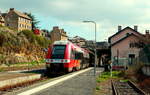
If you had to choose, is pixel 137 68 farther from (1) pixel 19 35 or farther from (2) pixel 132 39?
(1) pixel 19 35

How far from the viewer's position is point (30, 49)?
66188 mm

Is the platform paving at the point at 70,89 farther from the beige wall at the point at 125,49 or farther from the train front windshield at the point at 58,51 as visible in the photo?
the beige wall at the point at 125,49

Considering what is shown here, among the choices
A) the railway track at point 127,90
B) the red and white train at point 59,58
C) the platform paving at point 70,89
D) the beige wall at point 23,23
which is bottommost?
the railway track at point 127,90

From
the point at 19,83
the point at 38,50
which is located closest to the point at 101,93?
the point at 19,83

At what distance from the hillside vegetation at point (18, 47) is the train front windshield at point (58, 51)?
61.1 ft

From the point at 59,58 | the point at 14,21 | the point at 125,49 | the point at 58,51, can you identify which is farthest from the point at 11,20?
the point at 59,58

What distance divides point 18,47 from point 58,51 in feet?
99.1

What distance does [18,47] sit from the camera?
199 feet

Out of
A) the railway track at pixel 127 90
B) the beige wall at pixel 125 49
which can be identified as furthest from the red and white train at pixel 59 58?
the beige wall at pixel 125 49

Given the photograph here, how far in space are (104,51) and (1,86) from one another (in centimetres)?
6269

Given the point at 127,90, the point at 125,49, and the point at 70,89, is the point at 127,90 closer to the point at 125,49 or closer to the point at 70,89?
the point at 70,89

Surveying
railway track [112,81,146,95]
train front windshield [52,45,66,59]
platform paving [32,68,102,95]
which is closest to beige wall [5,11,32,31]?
train front windshield [52,45,66,59]

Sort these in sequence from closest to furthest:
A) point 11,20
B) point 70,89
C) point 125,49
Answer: point 70,89
point 125,49
point 11,20

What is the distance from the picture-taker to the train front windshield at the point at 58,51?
104 feet
